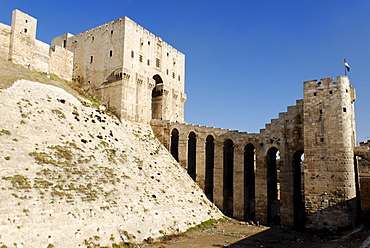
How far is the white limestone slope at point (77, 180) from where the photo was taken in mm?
15320

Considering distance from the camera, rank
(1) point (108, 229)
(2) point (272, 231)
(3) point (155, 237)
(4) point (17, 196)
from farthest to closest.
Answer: (2) point (272, 231), (3) point (155, 237), (1) point (108, 229), (4) point (17, 196)

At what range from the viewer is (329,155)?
79.9 feet

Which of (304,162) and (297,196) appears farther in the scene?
(297,196)

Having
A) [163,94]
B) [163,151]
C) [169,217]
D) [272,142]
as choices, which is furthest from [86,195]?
[163,94]

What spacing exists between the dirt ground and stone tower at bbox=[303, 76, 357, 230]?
64.6 inches

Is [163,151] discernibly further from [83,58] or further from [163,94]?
[83,58]

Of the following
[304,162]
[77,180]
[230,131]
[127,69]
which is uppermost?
[127,69]

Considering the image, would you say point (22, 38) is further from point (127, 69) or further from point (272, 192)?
point (272, 192)

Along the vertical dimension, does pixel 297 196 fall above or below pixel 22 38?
below

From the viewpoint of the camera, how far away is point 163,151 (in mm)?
32812

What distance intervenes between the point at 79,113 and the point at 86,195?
10801 millimetres

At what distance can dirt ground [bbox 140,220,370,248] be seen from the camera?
19891mm

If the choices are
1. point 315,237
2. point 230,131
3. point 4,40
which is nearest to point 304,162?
point 315,237

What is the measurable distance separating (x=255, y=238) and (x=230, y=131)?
12.4m
